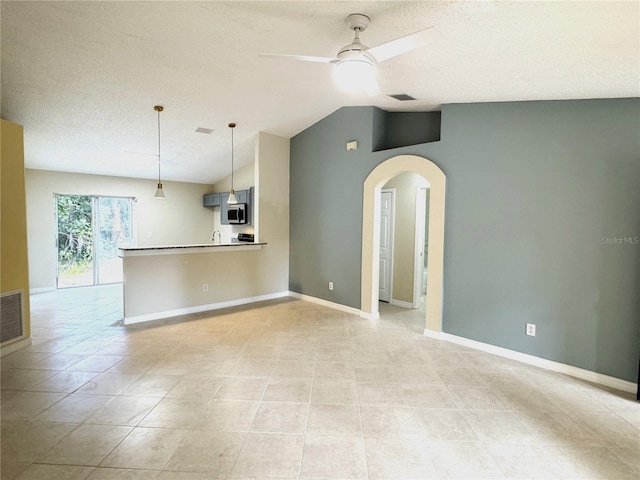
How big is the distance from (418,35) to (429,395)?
105 inches

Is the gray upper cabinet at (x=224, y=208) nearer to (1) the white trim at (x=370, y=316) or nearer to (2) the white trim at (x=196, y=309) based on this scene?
(2) the white trim at (x=196, y=309)

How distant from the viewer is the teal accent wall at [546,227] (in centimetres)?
277

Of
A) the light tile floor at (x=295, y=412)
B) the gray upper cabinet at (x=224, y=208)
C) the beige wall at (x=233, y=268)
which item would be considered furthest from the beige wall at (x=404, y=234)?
the gray upper cabinet at (x=224, y=208)

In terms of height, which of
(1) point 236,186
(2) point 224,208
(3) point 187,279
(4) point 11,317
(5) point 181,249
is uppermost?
(1) point 236,186

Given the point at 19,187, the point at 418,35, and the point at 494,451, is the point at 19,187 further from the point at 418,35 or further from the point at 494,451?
the point at 494,451

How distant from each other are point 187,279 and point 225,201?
9.54 feet

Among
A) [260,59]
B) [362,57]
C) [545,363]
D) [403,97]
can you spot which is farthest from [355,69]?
[545,363]

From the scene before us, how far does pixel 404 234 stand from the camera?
5.50 meters

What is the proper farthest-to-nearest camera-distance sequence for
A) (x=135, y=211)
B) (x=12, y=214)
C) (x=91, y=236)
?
1. (x=135, y=211)
2. (x=91, y=236)
3. (x=12, y=214)

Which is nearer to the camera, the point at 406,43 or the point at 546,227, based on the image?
the point at 406,43

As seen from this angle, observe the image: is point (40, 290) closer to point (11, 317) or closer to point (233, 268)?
point (11, 317)

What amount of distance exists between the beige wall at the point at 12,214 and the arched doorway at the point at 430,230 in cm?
421

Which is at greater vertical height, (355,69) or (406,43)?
(406,43)

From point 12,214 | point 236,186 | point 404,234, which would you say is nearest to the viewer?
point 12,214
